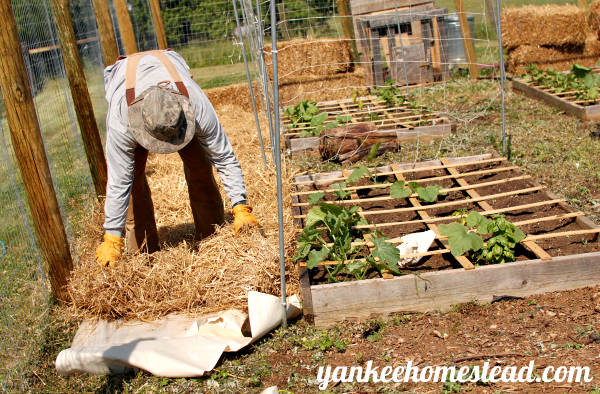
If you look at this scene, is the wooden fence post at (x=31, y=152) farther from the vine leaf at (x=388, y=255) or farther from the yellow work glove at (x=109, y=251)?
the vine leaf at (x=388, y=255)

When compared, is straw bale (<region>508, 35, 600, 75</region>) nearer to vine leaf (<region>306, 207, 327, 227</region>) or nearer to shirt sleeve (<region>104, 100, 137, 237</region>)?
vine leaf (<region>306, 207, 327, 227</region>)

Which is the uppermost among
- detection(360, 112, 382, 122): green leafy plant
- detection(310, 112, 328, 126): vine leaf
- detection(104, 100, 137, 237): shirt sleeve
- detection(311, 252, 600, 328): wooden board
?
detection(104, 100, 137, 237): shirt sleeve

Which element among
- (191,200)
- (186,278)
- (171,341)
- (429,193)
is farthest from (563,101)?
(171,341)

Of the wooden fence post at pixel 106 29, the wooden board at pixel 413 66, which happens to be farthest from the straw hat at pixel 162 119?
the wooden board at pixel 413 66

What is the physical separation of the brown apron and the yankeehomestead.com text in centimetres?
169

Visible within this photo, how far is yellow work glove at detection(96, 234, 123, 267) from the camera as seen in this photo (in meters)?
3.11

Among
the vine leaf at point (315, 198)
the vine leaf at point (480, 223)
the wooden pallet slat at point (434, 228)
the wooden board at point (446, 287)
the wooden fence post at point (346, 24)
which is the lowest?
the wooden board at point (446, 287)

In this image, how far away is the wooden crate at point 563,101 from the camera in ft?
18.8

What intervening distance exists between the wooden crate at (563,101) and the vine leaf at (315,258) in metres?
4.26

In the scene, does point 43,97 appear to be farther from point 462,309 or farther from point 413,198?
point 462,309

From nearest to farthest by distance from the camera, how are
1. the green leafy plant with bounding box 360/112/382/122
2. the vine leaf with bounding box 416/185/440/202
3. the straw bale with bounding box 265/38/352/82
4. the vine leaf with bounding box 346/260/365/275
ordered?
1. the vine leaf with bounding box 346/260/365/275
2. the vine leaf with bounding box 416/185/440/202
3. the green leafy plant with bounding box 360/112/382/122
4. the straw bale with bounding box 265/38/352/82

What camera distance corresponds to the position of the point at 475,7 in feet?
37.3

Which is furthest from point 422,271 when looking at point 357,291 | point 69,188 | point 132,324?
A: point 69,188

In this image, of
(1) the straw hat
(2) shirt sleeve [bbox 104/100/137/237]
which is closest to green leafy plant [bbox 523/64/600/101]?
(1) the straw hat
